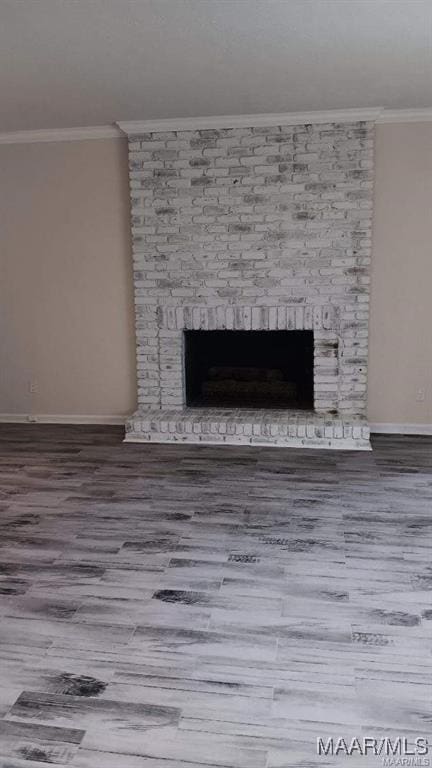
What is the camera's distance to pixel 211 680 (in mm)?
2137

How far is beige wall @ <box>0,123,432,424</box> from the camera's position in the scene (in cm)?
487

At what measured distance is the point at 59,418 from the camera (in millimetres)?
5629

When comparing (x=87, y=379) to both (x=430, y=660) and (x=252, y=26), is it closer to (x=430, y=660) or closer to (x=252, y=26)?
(x=252, y=26)

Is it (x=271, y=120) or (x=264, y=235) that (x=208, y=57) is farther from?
(x=264, y=235)

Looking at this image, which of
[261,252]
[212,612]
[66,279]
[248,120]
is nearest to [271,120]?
[248,120]

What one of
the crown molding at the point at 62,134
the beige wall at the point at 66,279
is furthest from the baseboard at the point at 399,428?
the crown molding at the point at 62,134

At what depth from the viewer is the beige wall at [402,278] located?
4789 mm

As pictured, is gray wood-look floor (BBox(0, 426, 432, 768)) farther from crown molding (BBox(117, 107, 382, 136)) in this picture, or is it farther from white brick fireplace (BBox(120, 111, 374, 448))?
crown molding (BBox(117, 107, 382, 136))

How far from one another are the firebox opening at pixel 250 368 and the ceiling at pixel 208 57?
5.83 ft

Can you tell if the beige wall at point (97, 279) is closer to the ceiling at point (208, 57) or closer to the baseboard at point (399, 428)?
the baseboard at point (399, 428)

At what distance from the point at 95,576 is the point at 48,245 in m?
3.40

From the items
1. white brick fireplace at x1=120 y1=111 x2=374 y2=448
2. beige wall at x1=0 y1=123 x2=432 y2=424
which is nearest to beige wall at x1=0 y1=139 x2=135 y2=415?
beige wall at x1=0 y1=123 x2=432 y2=424

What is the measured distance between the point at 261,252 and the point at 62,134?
1945 mm

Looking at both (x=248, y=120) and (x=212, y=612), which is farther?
(x=248, y=120)
